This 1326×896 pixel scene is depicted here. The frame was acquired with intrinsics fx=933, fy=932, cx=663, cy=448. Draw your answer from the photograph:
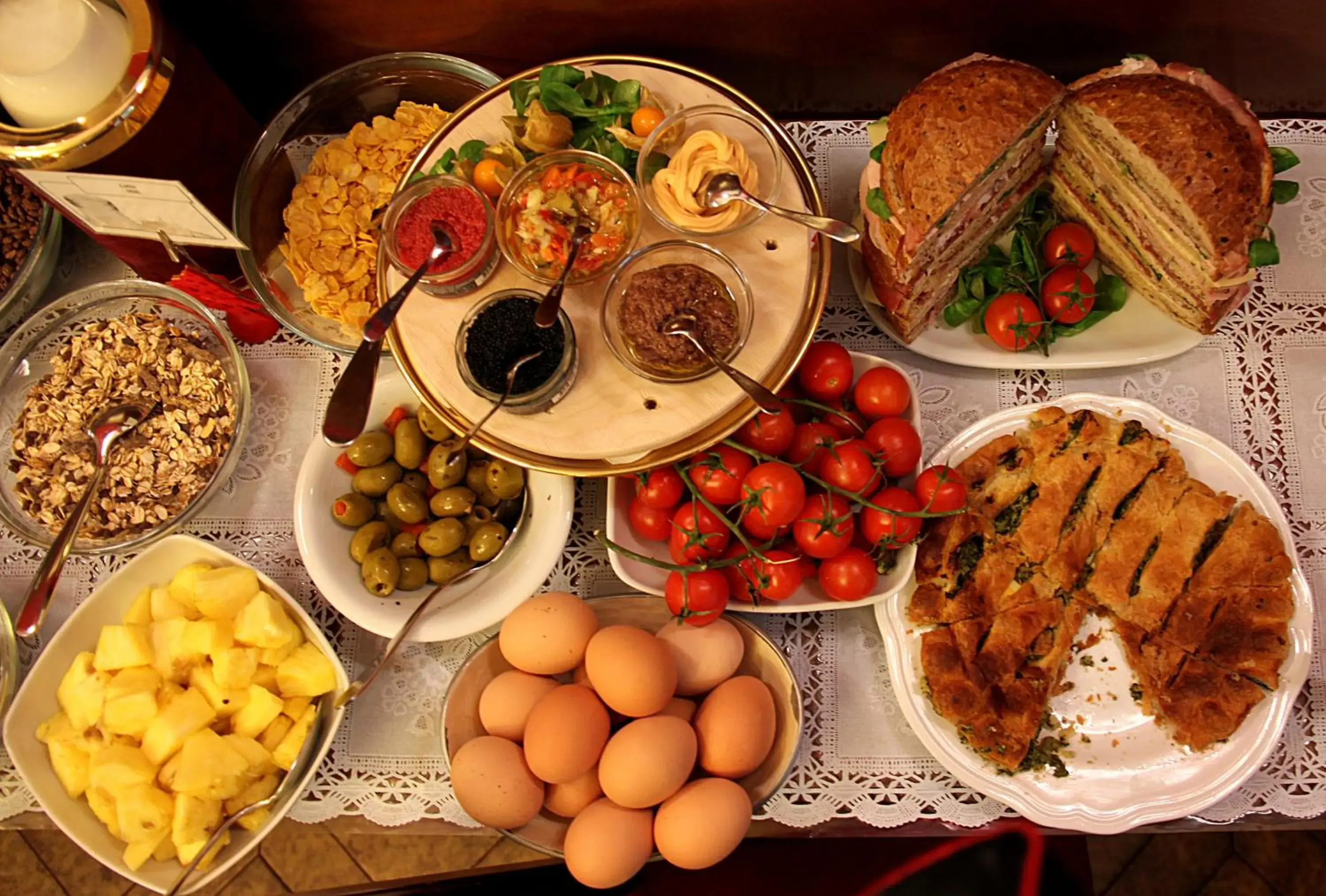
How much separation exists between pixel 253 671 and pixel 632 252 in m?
0.92

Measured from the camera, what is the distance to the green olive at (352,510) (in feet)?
5.13

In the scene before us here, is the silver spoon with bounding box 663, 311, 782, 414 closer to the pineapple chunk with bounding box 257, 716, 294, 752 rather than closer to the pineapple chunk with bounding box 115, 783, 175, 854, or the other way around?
the pineapple chunk with bounding box 257, 716, 294, 752

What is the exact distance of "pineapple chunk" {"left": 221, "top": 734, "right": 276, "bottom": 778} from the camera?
58.2 inches

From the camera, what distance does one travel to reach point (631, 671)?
1409 millimetres

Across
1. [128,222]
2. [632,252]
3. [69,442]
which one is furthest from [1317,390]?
[69,442]

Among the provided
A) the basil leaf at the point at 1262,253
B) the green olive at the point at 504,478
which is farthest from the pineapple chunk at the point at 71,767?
the basil leaf at the point at 1262,253

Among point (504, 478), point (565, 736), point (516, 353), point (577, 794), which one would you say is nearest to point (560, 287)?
point (516, 353)

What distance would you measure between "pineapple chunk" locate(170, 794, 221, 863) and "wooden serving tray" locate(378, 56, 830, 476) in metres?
0.70

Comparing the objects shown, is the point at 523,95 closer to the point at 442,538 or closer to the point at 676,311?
the point at 676,311

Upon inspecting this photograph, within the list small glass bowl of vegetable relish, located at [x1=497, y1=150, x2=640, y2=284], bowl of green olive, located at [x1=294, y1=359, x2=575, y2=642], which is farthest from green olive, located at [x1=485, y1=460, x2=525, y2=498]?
small glass bowl of vegetable relish, located at [x1=497, y1=150, x2=640, y2=284]

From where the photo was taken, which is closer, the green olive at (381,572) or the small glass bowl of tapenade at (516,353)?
the small glass bowl of tapenade at (516,353)

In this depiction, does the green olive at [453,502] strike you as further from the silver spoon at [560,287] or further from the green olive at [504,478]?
the silver spoon at [560,287]

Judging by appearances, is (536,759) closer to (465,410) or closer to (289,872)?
(465,410)

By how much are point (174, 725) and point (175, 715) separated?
2 cm
